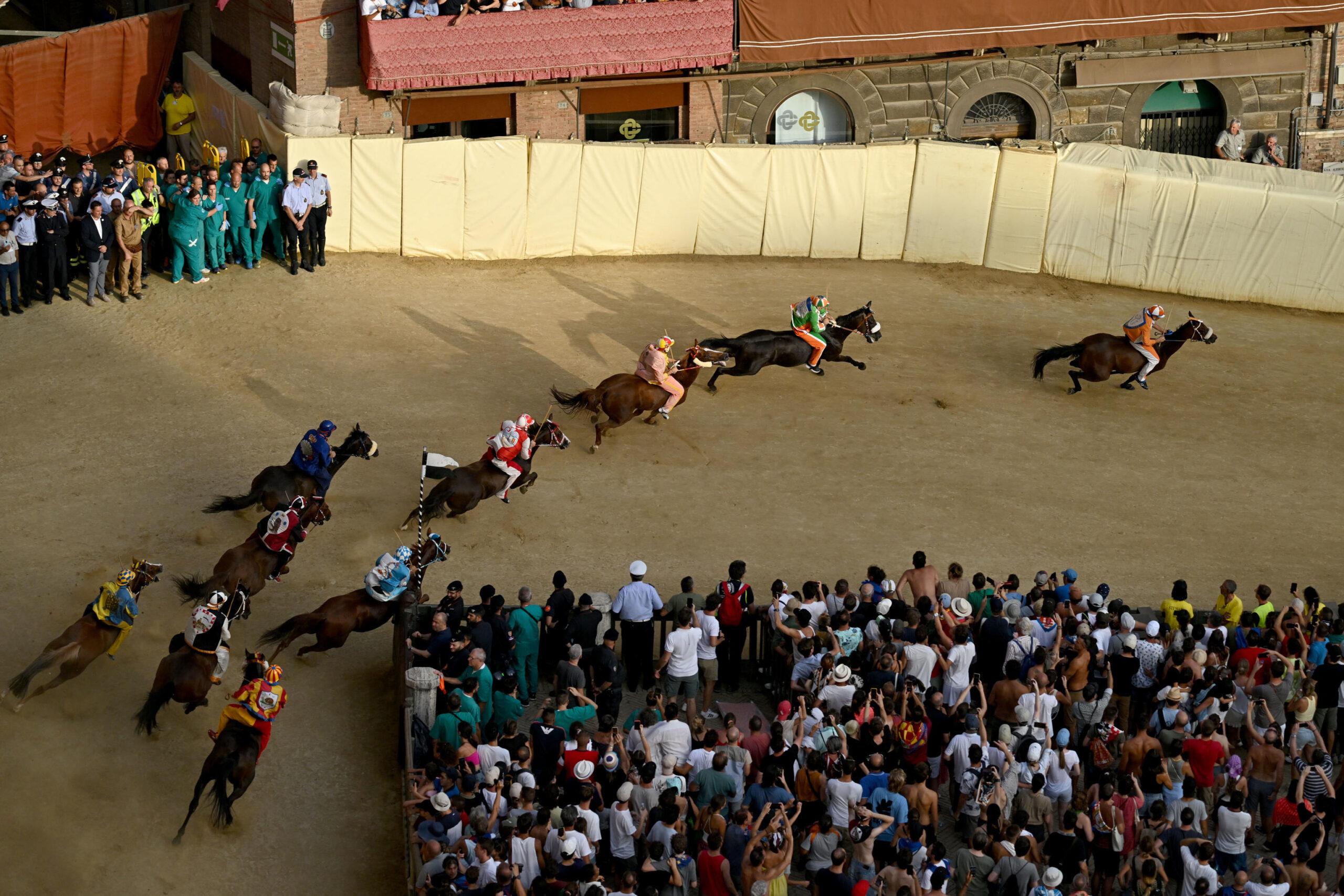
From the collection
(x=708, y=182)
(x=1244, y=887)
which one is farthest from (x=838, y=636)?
(x=708, y=182)

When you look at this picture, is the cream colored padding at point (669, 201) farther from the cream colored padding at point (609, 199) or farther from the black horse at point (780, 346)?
the black horse at point (780, 346)

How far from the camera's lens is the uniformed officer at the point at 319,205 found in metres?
22.8

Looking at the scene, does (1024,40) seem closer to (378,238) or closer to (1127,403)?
(1127,403)

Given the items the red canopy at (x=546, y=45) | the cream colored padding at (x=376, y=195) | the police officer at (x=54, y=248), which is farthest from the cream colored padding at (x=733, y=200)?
the police officer at (x=54, y=248)

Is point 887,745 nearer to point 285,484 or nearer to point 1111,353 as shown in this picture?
point 285,484

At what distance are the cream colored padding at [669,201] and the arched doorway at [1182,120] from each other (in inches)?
360

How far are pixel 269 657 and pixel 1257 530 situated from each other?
11473 mm

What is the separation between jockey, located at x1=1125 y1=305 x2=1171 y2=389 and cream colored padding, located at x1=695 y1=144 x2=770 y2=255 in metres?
6.61

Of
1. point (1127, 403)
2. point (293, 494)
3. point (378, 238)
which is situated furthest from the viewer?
point (378, 238)

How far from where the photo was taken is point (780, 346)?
21031 millimetres

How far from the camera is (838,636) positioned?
552 inches

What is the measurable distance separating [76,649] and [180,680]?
44.4 inches

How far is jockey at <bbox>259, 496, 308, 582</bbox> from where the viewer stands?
15258 millimetres

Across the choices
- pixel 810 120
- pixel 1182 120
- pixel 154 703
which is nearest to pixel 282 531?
pixel 154 703
